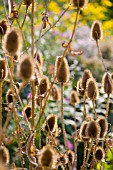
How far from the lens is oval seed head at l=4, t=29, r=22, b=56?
1161mm

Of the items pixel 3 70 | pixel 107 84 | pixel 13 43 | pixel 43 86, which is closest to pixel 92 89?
pixel 107 84

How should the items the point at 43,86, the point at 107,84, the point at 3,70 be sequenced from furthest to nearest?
the point at 107,84 → the point at 43,86 → the point at 3,70

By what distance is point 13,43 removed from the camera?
1166mm

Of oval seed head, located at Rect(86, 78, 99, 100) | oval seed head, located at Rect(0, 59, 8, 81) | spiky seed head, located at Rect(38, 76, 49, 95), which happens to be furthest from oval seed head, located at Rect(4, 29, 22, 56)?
oval seed head, located at Rect(86, 78, 99, 100)

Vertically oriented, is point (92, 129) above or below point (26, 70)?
below

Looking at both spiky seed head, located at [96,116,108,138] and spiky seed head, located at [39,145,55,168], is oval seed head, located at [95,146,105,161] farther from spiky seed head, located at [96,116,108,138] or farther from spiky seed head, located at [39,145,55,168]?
spiky seed head, located at [39,145,55,168]

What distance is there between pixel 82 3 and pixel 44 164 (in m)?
0.52

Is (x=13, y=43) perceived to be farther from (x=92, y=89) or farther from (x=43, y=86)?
(x=92, y=89)

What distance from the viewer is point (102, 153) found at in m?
1.63

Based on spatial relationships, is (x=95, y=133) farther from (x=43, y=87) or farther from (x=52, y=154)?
(x=52, y=154)

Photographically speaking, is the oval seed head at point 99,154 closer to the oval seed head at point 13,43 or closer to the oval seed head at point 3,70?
the oval seed head at point 3,70

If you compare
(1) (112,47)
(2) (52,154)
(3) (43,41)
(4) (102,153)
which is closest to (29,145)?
(2) (52,154)

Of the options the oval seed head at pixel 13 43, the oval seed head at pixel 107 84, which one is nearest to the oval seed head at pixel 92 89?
the oval seed head at pixel 107 84

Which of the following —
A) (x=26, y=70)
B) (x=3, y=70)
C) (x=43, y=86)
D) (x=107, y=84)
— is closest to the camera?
(x=26, y=70)
